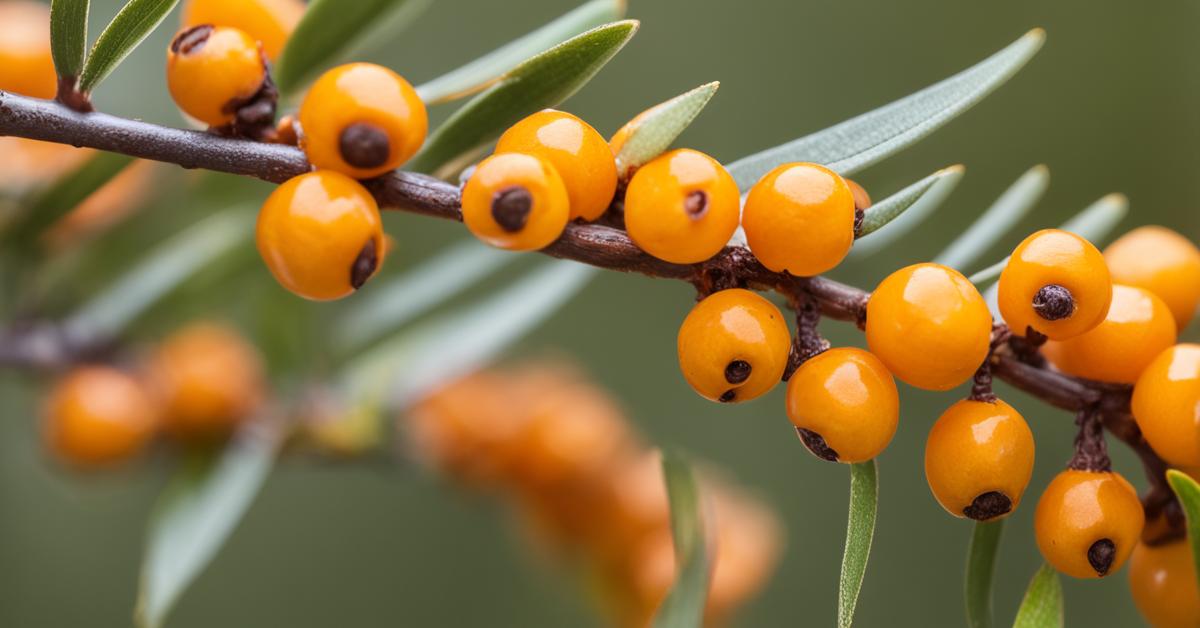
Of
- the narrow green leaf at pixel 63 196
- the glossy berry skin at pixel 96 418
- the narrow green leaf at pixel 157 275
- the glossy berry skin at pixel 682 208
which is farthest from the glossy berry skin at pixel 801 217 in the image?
the glossy berry skin at pixel 96 418

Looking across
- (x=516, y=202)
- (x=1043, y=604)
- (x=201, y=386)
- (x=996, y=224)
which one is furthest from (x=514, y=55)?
(x=201, y=386)

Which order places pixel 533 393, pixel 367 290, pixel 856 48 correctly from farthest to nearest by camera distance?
pixel 856 48
pixel 367 290
pixel 533 393

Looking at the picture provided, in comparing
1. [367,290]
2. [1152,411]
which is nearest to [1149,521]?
[1152,411]

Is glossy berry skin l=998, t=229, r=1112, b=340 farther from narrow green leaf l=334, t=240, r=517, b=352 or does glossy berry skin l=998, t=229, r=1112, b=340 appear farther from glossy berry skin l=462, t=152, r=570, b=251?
narrow green leaf l=334, t=240, r=517, b=352

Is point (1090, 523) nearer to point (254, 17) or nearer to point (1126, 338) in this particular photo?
point (1126, 338)

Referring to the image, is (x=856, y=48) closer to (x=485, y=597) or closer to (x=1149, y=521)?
(x=485, y=597)

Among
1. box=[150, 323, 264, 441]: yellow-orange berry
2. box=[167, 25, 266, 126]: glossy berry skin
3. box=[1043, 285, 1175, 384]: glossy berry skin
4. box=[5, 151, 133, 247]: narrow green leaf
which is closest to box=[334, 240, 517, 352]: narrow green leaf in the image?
box=[150, 323, 264, 441]: yellow-orange berry

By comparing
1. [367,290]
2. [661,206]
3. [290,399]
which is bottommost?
[367,290]

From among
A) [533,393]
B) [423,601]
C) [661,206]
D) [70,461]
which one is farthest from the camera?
[423,601]
